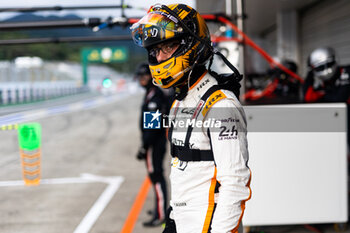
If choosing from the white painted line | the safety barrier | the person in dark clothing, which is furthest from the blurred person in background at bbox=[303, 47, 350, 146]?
the safety barrier

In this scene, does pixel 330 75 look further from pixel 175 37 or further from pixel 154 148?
pixel 175 37

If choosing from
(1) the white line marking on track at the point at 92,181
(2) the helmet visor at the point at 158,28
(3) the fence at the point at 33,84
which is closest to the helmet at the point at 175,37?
(2) the helmet visor at the point at 158,28

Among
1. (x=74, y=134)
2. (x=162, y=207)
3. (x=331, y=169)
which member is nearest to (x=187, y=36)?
(x=331, y=169)

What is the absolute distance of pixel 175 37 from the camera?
1810mm

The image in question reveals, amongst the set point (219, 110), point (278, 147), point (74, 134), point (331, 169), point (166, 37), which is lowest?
point (74, 134)

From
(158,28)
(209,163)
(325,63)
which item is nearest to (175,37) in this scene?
(158,28)

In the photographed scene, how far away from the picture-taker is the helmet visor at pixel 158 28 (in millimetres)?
1791

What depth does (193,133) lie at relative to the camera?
5.75ft

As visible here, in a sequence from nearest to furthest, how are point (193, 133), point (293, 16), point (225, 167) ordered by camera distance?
1. point (225, 167)
2. point (193, 133)
3. point (293, 16)

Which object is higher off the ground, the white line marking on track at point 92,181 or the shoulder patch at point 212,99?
the shoulder patch at point 212,99

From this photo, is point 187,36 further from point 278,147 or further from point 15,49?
point 15,49

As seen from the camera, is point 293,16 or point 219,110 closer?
point 219,110

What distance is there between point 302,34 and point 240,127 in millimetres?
12223

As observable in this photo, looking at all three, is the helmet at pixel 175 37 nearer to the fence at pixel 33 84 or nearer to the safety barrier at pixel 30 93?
the safety barrier at pixel 30 93
